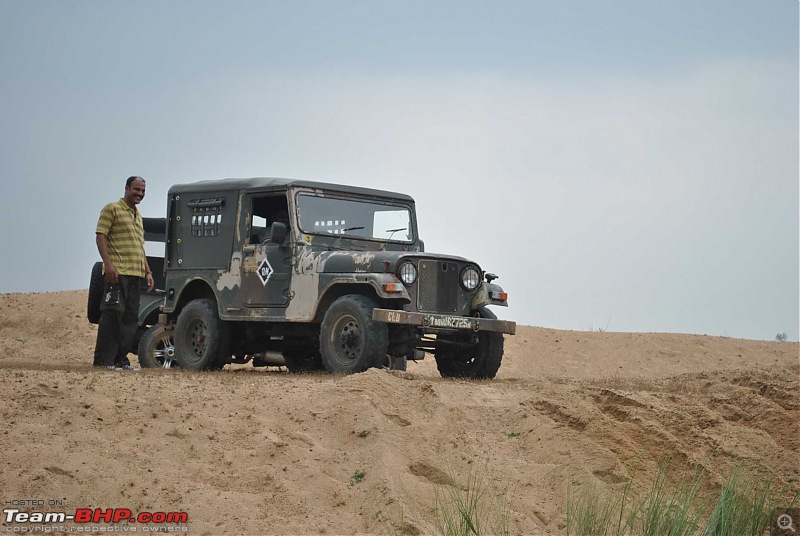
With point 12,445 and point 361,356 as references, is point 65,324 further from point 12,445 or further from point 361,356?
point 12,445

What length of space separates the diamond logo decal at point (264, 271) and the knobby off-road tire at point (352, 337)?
43.1 inches

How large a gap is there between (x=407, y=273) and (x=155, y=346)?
4069mm

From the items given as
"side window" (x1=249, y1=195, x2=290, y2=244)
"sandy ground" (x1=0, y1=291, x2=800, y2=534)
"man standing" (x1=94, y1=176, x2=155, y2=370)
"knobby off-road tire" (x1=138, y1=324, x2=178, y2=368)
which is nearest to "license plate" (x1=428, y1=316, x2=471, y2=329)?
"sandy ground" (x1=0, y1=291, x2=800, y2=534)

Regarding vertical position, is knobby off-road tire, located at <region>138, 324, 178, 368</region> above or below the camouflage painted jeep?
below

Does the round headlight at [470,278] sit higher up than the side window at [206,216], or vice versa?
the side window at [206,216]

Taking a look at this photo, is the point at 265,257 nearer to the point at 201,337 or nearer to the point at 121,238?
the point at 201,337

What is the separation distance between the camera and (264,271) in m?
12.3

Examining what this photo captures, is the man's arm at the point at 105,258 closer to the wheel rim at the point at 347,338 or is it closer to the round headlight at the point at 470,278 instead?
the wheel rim at the point at 347,338

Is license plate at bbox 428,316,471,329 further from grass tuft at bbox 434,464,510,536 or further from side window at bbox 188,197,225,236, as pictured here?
grass tuft at bbox 434,464,510,536

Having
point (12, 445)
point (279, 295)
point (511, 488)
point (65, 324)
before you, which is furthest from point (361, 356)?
point (65, 324)

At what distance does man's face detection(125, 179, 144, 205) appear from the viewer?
11.4 m

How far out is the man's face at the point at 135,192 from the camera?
37.5 ft

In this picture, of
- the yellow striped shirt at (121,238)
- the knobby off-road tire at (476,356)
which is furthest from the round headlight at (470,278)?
the yellow striped shirt at (121,238)

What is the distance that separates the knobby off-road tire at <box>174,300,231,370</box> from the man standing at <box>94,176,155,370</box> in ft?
4.27
